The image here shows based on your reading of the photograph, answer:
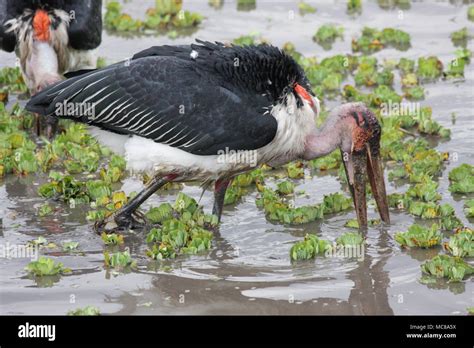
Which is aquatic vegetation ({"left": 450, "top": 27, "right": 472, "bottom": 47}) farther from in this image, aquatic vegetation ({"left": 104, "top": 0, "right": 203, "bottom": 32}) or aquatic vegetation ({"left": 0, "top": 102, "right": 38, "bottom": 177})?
aquatic vegetation ({"left": 0, "top": 102, "right": 38, "bottom": 177})

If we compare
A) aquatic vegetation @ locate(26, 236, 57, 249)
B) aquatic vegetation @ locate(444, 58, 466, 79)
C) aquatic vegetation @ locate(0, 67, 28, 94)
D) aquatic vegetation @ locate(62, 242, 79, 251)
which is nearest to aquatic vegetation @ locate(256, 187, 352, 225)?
aquatic vegetation @ locate(62, 242, 79, 251)

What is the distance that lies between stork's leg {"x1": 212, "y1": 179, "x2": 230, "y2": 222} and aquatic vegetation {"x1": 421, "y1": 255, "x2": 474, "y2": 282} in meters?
1.95

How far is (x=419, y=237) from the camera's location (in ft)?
28.7

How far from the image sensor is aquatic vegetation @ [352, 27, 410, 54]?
1365cm

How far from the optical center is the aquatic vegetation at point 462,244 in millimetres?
8547

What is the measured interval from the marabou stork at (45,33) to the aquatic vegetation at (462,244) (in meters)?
4.54

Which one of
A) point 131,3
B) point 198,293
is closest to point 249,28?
point 131,3

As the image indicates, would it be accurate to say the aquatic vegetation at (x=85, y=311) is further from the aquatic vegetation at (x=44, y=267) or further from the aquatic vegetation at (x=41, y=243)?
the aquatic vegetation at (x=41, y=243)

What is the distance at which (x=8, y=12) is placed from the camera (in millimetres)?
11453

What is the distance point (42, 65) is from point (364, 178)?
3825 mm

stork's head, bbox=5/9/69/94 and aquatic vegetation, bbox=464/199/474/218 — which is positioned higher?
stork's head, bbox=5/9/69/94

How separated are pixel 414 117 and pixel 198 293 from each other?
424cm

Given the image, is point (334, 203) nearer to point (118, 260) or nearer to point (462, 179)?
point (462, 179)

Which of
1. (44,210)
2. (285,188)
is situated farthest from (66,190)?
(285,188)
